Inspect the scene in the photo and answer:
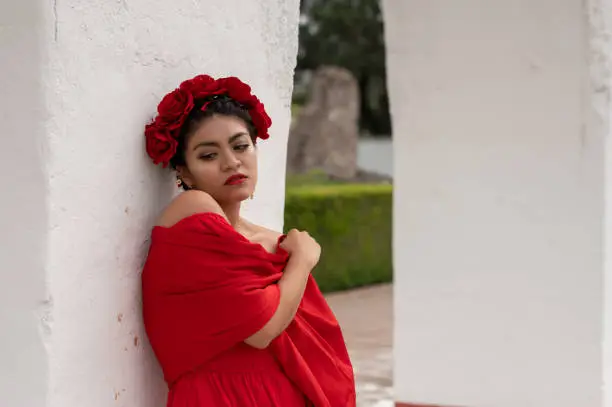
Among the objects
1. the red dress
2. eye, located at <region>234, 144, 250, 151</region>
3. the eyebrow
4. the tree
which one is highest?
the tree

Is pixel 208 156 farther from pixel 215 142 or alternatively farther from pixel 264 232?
pixel 264 232

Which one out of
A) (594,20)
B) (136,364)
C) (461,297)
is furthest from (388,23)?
(136,364)

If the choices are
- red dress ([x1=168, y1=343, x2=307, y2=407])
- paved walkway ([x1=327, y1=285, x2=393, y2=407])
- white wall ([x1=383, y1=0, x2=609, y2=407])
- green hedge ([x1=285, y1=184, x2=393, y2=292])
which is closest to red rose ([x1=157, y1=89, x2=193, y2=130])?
red dress ([x1=168, y1=343, x2=307, y2=407])

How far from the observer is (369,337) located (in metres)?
8.39

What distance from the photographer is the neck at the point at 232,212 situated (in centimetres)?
217

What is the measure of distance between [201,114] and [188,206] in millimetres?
195

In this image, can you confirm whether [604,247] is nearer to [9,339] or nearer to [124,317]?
[124,317]

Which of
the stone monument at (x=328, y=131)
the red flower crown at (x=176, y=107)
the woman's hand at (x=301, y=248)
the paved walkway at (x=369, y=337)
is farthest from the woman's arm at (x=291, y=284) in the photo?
the stone monument at (x=328, y=131)

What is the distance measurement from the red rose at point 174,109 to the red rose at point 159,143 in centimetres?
2

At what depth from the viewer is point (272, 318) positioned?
2008 mm

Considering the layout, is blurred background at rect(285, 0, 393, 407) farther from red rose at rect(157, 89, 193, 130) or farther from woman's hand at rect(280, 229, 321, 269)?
red rose at rect(157, 89, 193, 130)

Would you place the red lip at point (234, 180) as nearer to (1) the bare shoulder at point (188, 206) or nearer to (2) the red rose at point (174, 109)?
(1) the bare shoulder at point (188, 206)

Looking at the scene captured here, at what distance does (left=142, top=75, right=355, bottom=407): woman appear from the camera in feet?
6.48

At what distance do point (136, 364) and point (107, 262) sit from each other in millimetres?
275
